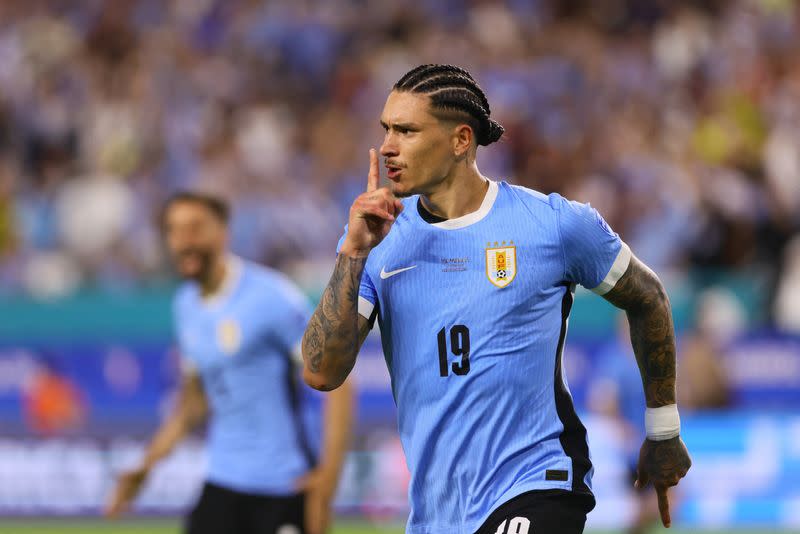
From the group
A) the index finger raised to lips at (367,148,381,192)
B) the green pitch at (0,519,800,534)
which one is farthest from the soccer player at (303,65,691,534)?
the green pitch at (0,519,800,534)

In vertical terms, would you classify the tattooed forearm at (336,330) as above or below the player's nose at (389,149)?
below

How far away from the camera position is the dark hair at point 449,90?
16.5 ft

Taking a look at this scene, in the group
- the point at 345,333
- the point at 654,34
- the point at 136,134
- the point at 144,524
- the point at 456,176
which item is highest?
the point at 654,34

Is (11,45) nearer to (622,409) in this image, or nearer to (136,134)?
(136,134)

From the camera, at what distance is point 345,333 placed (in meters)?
4.89

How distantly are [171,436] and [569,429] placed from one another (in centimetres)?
372

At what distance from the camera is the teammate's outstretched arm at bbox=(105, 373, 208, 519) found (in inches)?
317

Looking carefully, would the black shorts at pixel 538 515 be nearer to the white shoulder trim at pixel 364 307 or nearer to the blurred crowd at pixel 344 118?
the white shoulder trim at pixel 364 307

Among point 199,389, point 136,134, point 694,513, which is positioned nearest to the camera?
point 199,389

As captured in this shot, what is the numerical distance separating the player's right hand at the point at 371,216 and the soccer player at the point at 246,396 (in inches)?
112

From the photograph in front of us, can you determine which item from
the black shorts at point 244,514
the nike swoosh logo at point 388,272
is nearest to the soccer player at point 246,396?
the black shorts at point 244,514

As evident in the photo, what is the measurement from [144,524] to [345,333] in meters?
9.33

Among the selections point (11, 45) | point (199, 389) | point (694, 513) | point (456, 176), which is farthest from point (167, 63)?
point (456, 176)

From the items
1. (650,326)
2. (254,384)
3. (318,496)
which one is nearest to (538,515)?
(650,326)
